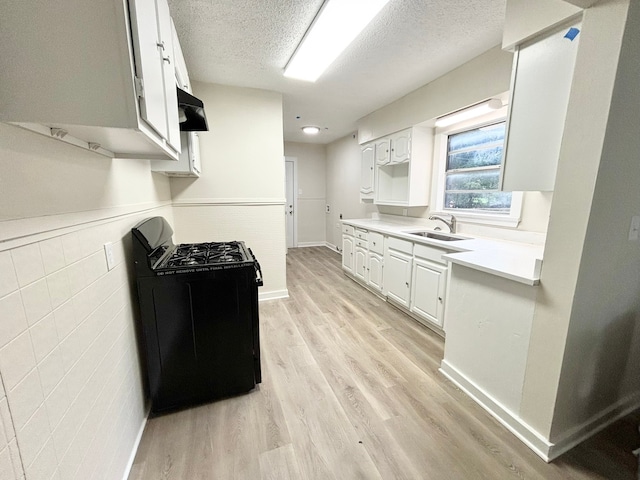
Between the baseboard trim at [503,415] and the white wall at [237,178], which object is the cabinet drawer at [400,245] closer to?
the baseboard trim at [503,415]

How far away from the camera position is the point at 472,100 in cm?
251

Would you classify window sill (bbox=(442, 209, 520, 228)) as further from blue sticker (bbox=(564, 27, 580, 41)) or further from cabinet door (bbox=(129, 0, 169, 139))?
cabinet door (bbox=(129, 0, 169, 139))

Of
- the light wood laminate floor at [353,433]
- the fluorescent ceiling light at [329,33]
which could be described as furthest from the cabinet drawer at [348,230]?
the fluorescent ceiling light at [329,33]

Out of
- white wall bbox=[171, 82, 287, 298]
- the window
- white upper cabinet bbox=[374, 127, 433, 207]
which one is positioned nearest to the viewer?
the window

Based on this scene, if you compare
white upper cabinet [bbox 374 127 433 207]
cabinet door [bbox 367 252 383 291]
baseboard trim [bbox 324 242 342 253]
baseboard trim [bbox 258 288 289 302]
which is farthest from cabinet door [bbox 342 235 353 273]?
baseboard trim [bbox 324 242 342 253]

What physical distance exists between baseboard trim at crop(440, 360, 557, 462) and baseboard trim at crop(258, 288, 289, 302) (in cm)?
207

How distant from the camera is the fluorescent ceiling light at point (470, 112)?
96.1 inches

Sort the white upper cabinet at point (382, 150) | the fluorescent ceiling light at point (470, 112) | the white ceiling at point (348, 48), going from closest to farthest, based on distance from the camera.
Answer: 1. the white ceiling at point (348, 48)
2. the fluorescent ceiling light at point (470, 112)
3. the white upper cabinet at point (382, 150)

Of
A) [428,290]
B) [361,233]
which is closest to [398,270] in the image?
[428,290]

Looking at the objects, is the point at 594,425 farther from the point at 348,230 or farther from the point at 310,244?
the point at 310,244

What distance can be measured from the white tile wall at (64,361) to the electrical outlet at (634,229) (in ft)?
8.14

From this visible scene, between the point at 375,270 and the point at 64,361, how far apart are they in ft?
10.2

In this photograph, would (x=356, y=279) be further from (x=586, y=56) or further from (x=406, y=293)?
(x=586, y=56)

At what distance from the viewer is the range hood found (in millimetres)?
1717
